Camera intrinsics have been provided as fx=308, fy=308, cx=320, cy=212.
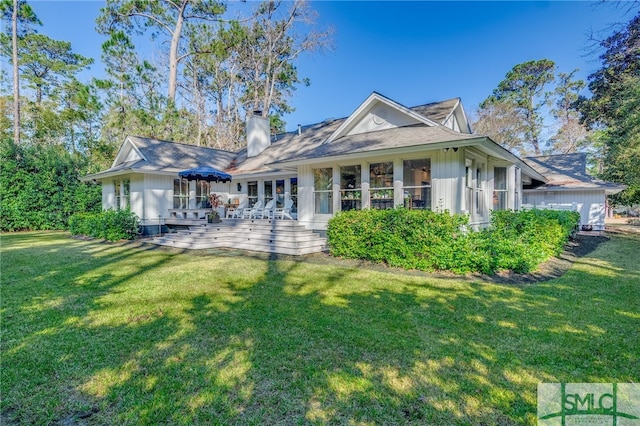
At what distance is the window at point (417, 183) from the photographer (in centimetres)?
957

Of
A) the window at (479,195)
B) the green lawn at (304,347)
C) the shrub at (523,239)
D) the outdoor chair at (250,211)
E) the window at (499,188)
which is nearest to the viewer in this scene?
the green lawn at (304,347)

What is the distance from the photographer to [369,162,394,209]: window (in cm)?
1023

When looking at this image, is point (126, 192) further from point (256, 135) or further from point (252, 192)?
point (256, 135)

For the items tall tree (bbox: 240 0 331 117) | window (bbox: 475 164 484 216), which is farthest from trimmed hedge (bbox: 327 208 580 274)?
tall tree (bbox: 240 0 331 117)

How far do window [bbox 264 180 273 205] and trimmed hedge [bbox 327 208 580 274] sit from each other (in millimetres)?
6534

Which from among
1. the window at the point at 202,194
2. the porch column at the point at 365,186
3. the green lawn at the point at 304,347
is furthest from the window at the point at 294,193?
the green lawn at the point at 304,347

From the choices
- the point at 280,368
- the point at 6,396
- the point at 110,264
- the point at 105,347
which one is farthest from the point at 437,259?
the point at 110,264

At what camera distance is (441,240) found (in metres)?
7.21

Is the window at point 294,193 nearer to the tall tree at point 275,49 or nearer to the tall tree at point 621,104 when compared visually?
the tall tree at point 621,104

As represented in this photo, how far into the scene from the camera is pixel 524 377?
292cm

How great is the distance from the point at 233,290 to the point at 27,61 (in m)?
31.5

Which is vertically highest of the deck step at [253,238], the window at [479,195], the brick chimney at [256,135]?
the brick chimney at [256,135]

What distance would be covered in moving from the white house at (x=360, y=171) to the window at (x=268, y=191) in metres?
0.05

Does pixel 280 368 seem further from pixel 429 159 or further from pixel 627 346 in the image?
pixel 429 159
